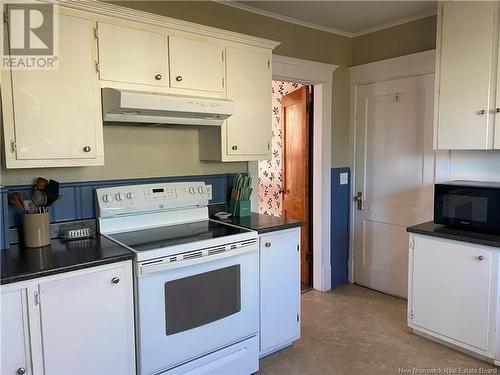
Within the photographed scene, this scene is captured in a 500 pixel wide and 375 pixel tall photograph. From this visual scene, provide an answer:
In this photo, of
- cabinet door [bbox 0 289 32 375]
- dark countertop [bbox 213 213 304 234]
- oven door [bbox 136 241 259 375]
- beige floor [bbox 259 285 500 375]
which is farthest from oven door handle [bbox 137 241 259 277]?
beige floor [bbox 259 285 500 375]

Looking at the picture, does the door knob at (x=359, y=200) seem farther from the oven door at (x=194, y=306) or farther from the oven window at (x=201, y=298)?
the oven window at (x=201, y=298)

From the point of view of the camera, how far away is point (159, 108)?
2.14m

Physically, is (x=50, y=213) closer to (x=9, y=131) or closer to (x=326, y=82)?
(x=9, y=131)

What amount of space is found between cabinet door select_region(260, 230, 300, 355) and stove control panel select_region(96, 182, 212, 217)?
24.0 inches

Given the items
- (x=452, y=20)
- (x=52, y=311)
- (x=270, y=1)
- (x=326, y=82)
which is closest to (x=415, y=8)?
(x=452, y=20)

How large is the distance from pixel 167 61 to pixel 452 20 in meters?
1.93

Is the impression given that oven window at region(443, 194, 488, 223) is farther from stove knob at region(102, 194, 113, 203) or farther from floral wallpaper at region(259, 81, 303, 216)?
stove knob at region(102, 194, 113, 203)

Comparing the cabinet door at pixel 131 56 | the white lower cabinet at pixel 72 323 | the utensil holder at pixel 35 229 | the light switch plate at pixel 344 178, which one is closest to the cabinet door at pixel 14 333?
the white lower cabinet at pixel 72 323

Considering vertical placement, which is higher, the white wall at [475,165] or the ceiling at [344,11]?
the ceiling at [344,11]

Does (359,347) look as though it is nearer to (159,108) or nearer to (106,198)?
(106,198)

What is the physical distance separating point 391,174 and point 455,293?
1.29 m

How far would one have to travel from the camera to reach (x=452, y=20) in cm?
263

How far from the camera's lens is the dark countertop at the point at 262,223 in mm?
2467

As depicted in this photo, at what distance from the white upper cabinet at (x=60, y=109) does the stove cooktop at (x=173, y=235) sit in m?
0.48
